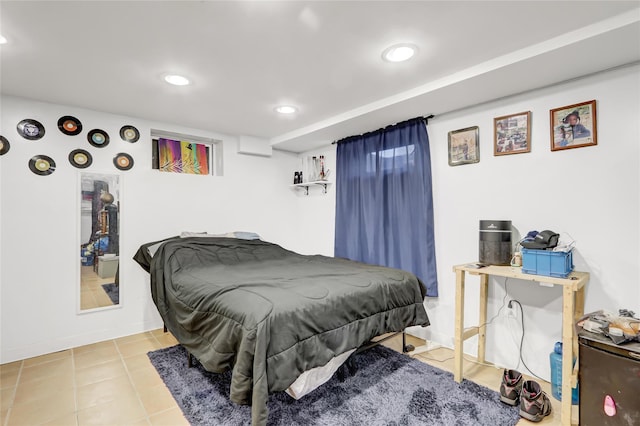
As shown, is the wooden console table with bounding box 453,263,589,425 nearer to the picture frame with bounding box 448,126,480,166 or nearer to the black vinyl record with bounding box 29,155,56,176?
the picture frame with bounding box 448,126,480,166

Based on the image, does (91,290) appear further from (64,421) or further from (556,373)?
(556,373)

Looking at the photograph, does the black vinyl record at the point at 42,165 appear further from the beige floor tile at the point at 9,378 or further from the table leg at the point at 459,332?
the table leg at the point at 459,332

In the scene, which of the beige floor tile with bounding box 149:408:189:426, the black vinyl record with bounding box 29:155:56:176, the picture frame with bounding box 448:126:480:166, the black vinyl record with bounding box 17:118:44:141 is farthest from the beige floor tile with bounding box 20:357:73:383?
the picture frame with bounding box 448:126:480:166

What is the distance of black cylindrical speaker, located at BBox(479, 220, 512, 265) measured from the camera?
2.21 metres

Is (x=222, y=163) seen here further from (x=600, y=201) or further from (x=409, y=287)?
(x=600, y=201)

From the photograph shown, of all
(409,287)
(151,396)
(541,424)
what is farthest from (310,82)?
(541,424)

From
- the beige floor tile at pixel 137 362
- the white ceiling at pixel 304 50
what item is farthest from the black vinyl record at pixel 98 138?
the beige floor tile at pixel 137 362

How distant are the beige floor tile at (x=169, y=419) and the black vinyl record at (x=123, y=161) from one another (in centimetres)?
239

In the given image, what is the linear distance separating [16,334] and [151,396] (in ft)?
5.24

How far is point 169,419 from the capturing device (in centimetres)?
181

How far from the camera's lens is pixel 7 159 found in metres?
2.58

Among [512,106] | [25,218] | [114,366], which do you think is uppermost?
[512,106]

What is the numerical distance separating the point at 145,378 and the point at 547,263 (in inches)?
116

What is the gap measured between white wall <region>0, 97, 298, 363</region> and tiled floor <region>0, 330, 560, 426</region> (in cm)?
27
